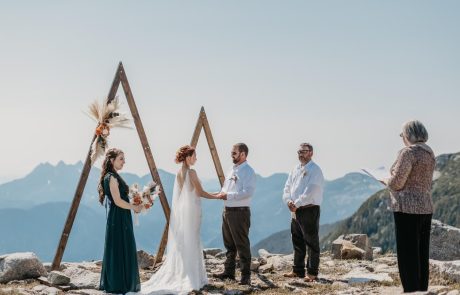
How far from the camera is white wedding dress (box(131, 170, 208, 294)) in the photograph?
35.2 ft

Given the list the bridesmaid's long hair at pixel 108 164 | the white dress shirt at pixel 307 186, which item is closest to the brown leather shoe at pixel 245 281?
the white dress shirt at pixel 307 186

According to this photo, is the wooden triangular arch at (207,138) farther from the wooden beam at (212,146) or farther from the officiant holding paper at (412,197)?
the officiant holding paper at (412,197)

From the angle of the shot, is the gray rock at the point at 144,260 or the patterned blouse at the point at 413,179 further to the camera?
the gray rock at the point at 144,260

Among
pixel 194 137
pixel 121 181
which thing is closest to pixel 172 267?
pixel 121 181

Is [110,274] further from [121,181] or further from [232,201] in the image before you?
[232,201]

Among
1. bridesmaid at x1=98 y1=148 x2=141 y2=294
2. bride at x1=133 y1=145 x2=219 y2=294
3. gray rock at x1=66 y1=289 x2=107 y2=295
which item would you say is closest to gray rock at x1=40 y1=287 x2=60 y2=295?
gray rock at x1=66 y1=289 x2=107 y2=295

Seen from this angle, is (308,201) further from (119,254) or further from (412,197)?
(119,254)

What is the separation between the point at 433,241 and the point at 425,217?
9.09m

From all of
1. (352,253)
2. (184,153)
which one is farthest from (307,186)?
(352,253)

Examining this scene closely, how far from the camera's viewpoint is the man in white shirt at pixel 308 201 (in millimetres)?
11383

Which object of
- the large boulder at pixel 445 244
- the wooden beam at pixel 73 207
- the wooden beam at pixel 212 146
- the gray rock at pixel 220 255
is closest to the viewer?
the wooden beam at pixel 73 207

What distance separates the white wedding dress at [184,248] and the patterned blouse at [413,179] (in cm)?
402

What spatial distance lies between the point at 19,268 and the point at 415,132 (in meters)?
8.36

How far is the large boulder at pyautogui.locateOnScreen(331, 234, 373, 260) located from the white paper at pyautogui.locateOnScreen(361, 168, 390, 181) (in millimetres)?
8140
